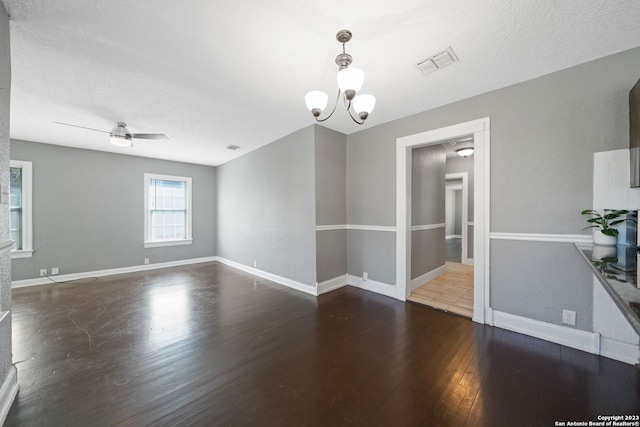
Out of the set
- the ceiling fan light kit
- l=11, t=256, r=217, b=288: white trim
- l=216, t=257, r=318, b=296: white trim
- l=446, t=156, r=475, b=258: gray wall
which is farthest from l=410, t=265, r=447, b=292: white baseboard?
l=11, t=256, r=217, b=288: white trim

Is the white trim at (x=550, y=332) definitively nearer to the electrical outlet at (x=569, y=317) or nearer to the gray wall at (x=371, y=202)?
the electrical outlet at (x=569, y=317)

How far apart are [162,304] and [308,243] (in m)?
2.23

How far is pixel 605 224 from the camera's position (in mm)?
1867

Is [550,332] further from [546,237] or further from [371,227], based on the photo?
[371,227]

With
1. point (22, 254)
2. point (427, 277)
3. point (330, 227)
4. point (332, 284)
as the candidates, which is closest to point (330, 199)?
point (330, 227)

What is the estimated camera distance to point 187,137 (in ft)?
13.5

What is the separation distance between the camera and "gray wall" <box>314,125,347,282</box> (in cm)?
358

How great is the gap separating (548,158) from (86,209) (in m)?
7.41

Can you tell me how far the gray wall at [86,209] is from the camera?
4215 millimetres

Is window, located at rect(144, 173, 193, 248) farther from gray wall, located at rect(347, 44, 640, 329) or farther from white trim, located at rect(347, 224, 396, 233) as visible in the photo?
gray wall, located at rect(347, 44, 640, 329)

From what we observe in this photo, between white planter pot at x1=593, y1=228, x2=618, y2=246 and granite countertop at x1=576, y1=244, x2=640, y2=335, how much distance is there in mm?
36

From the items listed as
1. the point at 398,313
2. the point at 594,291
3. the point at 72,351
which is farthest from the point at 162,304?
the point at 594,291

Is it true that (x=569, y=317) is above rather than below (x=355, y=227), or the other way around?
below

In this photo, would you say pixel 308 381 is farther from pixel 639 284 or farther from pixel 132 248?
pixel 132 248
